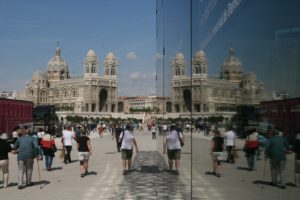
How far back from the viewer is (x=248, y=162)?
1273 mm

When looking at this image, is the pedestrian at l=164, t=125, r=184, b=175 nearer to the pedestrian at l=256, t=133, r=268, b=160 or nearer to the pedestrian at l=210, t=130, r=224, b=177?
the pedestrian at l=210, t=130, r=224, b=177

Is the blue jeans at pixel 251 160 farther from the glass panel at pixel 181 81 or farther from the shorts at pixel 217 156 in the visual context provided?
the glass panel at pixel 181 81

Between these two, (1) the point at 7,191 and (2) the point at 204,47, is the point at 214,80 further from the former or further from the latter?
(1) the point at 7,191

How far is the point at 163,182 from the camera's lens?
7.11m

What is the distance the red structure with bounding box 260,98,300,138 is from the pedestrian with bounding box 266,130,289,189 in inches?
1.1

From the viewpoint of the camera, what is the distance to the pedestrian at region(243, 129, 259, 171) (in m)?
1.25

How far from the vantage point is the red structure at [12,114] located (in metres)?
24.7

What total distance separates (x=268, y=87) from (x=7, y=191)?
9.52m

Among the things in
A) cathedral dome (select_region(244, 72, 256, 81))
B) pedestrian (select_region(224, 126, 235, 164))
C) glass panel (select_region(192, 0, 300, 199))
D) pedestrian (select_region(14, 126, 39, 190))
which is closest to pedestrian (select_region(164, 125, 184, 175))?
glass panel (select_region(192, 0, 300, 199))

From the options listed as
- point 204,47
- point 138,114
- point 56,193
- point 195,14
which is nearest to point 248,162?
point 204,47

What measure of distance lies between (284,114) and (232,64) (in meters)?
0.38

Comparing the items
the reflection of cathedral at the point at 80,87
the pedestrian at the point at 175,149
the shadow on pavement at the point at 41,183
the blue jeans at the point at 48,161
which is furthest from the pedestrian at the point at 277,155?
the reflection of cathedral at the point at 80,87

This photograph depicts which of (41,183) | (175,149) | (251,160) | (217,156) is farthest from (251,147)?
(41,183)

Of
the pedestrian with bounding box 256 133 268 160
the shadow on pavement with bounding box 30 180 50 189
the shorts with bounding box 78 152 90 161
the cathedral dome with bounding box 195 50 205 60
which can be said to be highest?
the cathedral dome with bounding box 195 50 205 60
